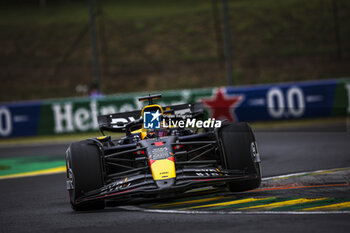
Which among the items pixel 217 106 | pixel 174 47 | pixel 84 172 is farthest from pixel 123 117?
pixel 174 47

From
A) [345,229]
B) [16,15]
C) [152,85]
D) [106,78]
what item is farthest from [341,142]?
[16,15]

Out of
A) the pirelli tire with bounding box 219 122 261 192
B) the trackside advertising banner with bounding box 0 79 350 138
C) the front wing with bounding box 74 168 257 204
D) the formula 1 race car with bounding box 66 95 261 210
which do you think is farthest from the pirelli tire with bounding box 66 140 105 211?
the trackside advertising banner with bounding box 0 79 350 138

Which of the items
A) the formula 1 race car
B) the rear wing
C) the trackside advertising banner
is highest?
the rear wing

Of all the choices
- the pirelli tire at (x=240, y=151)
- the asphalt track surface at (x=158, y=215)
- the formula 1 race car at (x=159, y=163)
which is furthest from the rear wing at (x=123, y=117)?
the pirelli tire at (x=240, y=151)

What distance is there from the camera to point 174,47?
50219 mm

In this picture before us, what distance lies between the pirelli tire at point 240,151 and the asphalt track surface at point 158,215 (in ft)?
1.54

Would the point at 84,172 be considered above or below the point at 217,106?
above

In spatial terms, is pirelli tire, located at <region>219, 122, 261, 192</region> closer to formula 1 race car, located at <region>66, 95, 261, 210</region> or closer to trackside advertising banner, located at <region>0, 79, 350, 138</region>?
formula 1 race car, located at <region>66, 95, 261, 210</region>

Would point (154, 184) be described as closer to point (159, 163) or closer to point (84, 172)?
point (159, 163)

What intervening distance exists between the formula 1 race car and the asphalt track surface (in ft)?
0.92

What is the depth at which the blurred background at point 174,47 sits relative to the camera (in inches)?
1732

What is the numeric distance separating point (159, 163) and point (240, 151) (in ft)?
3.64

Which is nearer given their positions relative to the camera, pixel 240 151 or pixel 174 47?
pixel 240 151

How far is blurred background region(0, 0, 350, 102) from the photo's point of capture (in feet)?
144
